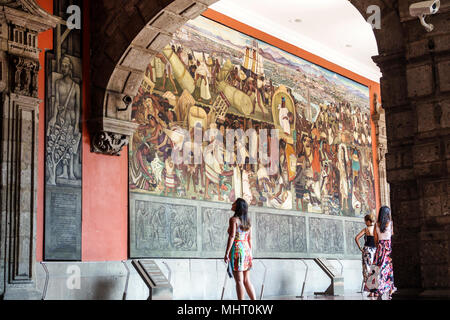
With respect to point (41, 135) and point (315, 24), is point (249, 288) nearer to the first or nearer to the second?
point (41, 135)

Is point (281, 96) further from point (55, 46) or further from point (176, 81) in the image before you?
point (55, 46)

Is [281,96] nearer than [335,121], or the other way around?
[281,96]

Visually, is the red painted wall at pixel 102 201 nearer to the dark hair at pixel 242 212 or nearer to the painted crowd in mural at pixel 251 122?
the painted crowd in mural at pixel 251 122

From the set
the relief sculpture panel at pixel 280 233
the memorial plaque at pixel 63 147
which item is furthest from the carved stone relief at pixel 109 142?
the relief sculpture panel at pixel 280 233

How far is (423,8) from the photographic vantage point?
4703 millimetres

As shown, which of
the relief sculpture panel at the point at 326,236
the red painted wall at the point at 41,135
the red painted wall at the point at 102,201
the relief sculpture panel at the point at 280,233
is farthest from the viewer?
the relief sculpture panel at the point at 326,236

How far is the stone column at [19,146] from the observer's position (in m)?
7.57

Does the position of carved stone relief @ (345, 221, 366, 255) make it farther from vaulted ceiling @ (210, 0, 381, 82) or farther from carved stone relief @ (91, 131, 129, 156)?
carved stone relief @ (91, 131, 129, 156)

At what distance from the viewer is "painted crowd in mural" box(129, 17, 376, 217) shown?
10.3 meters

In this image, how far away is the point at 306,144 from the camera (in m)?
13.7

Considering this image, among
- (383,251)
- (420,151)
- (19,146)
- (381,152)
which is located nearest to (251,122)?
(383,251)

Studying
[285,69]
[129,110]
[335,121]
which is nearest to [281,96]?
[285,69]

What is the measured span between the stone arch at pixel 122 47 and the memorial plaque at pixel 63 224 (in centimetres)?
89
